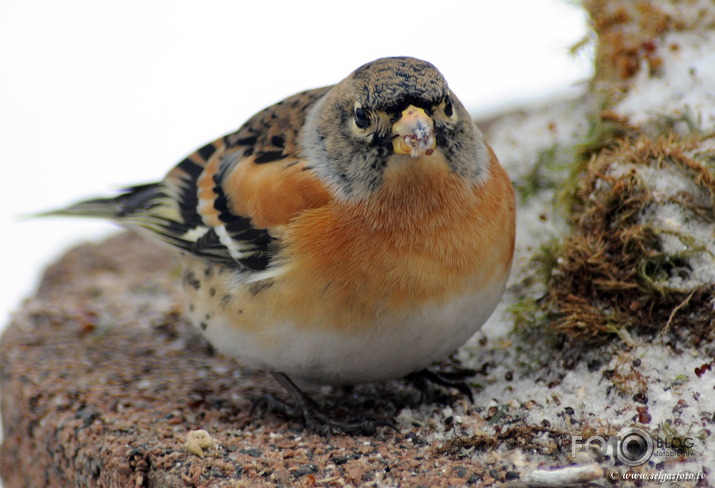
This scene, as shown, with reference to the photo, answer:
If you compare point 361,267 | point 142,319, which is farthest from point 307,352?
point 142,319

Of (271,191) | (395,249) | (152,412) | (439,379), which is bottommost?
(439,379)

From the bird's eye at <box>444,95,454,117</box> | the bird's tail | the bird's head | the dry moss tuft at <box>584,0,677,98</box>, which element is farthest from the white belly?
the dry moss tuft at <box>584,0,677,98</box>

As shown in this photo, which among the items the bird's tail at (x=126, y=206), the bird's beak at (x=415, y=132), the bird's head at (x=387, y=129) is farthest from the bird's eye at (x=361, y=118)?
the bird's tail at (x=126, y=206)

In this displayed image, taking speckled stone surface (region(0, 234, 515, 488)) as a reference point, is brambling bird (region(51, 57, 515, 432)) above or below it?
above

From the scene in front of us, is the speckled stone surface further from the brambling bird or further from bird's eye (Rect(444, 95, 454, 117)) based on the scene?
bird's eye (Rect(444, 95, 454, 117))

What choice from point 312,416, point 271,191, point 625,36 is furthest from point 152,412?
point 625,36

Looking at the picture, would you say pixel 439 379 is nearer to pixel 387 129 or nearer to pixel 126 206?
pixel 387 129

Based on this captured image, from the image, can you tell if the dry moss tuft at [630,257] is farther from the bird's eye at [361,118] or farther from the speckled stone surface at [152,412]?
the bird's eye at [361,118]
